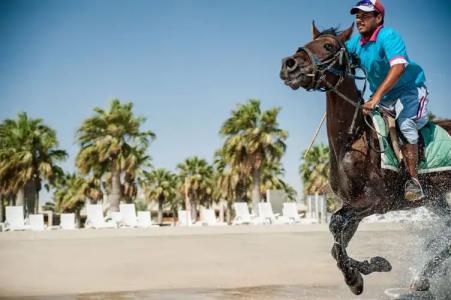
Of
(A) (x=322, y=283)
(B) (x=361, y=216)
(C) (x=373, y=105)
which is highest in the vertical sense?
(C) (x=373, y=105)

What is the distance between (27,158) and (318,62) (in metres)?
53.9

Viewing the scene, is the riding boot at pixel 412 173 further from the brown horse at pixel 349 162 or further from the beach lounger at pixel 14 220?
the beach lounger at pixel 14 220

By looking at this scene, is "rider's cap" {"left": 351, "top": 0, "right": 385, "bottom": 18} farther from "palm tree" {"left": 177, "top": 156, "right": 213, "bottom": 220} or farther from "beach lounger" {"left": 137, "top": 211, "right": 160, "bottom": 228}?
"palm tree" {"left": 177, "top": 156, "right": 213, "bottom": 220}

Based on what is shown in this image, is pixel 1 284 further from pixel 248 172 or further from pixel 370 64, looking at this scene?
pixel 248 172

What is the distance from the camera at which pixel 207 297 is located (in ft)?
26.2

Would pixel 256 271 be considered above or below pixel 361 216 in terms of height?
below

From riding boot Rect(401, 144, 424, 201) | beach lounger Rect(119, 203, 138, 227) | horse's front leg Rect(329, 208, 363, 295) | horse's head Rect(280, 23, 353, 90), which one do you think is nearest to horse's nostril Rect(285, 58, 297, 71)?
horse's head Rect(280, 23, 353, 90)

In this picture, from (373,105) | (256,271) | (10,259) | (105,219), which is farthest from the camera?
(105,219)

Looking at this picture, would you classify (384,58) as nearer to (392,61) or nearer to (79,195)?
(392,61)

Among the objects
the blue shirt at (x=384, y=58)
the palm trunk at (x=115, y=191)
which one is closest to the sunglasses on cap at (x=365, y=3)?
the blue shirt at (x=384, y=58)

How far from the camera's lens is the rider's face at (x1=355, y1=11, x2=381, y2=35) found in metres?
6.52

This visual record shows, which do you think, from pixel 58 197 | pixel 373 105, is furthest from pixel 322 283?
pixel 58 197

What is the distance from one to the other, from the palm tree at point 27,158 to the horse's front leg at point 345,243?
171 feet

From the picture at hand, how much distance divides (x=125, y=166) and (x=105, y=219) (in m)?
18.4
